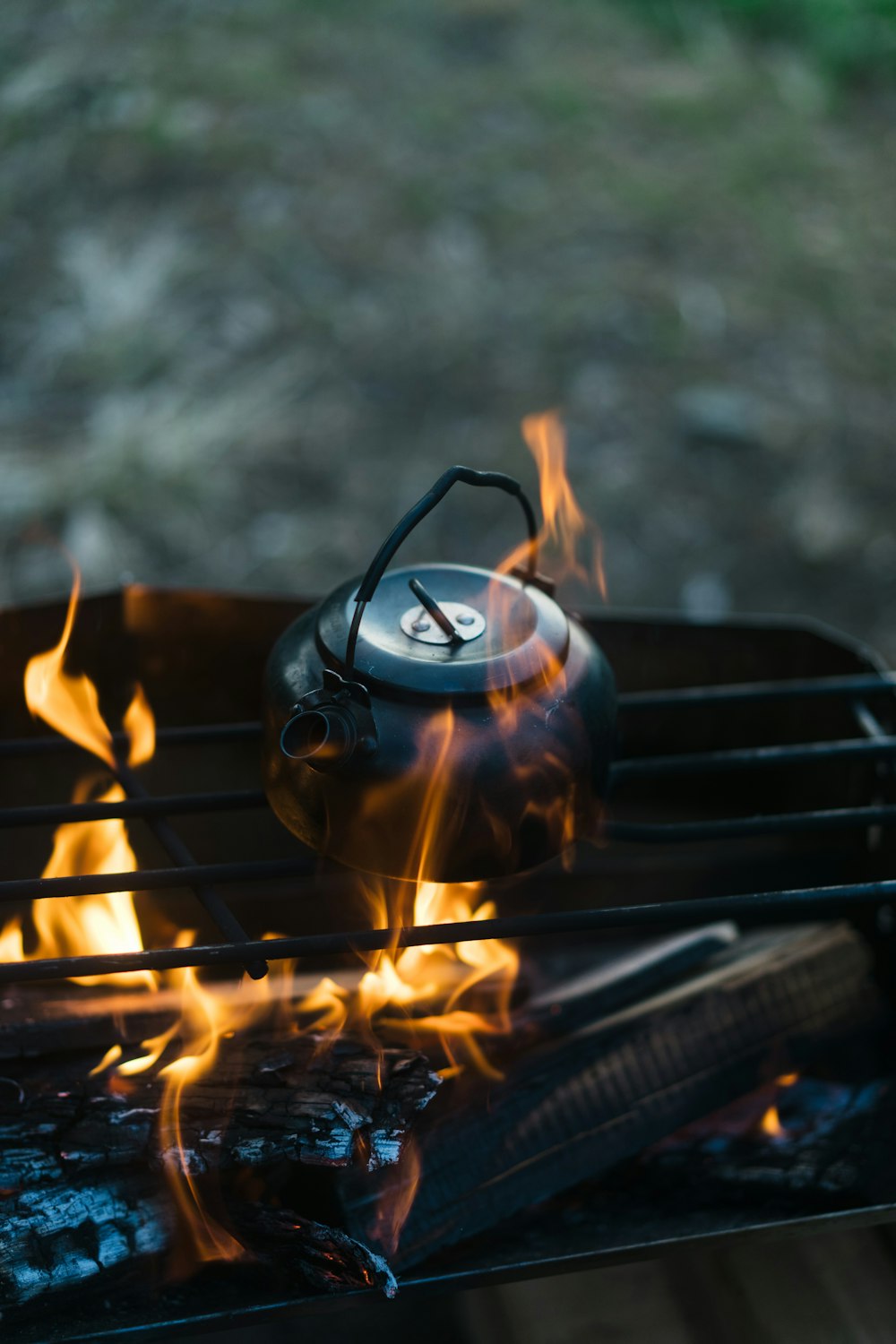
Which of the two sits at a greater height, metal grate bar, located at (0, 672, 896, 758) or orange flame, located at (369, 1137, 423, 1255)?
metal grate bar, located at (0, 672, 896, 758)

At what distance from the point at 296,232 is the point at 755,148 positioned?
259 cm

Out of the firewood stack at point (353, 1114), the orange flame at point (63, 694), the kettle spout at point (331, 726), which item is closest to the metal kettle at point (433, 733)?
the kettle spout at point (331, 726)

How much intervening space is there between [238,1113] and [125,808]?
1.54 feet

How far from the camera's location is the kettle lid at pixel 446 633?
1.39 metres

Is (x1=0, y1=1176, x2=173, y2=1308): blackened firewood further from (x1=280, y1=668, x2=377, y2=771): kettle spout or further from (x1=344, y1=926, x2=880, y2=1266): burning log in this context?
(x1=280, y1=668, x2=377, y2=771): kettle spout

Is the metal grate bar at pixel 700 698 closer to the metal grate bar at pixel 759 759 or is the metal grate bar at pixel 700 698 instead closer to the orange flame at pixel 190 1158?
the metal grate bar at pixel 759 759

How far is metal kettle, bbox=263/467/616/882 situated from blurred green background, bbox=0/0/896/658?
7.43ft

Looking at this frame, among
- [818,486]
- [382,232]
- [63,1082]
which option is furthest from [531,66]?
[63,1082]

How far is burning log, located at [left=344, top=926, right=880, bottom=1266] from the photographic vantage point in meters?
1.52

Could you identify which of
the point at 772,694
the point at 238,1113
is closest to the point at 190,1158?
the point at 238,1113

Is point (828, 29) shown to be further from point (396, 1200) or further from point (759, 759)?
point (396, 1200)

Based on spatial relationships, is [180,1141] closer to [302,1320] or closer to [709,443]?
[302,1320]

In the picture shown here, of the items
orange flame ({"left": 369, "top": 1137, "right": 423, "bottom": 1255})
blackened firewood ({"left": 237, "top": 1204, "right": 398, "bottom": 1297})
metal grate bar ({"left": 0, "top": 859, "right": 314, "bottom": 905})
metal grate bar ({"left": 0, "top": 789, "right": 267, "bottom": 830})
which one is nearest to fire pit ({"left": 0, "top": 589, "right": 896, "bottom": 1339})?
metal grate bar ({"left": 0, "top": 789, "right": 267, "bottom": 830})

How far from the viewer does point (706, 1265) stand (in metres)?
1.69
